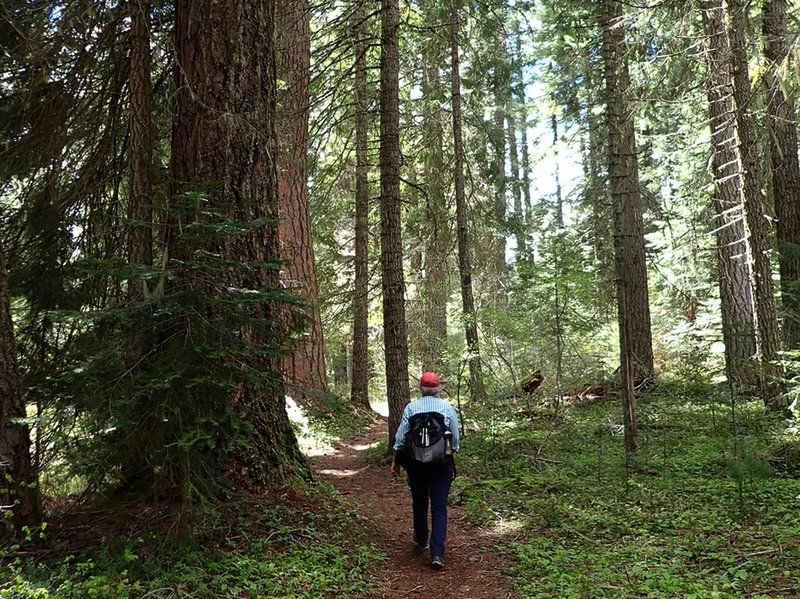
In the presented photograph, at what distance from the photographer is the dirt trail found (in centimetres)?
462

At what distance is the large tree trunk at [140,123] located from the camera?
4.75 meters

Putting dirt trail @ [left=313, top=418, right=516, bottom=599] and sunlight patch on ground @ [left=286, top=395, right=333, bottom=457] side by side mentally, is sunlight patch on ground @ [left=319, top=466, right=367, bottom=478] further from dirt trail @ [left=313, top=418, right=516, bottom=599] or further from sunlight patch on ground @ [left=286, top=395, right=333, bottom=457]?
sunlight patch on ground @ [left=286, top=395, right=333, bottom=457]

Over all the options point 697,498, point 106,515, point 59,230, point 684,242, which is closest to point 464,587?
point 106,515

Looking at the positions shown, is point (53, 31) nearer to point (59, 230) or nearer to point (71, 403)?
point (59, 230)

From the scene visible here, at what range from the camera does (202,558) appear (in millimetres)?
3863

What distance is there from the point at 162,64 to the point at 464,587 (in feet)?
18.3

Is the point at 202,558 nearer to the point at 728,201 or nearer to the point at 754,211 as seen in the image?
the point at 754,211

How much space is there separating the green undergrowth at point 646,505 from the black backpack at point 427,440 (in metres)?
1.14

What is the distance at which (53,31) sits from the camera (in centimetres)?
491

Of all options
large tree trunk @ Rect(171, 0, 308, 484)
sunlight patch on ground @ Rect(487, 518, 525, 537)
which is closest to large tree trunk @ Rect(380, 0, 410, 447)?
sunlight patch on ground @ Rect(487, 518, 525, 537)

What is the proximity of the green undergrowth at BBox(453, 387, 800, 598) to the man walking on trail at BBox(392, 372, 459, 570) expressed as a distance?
740 millimetres

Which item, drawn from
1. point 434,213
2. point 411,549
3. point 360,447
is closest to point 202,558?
point 411,549

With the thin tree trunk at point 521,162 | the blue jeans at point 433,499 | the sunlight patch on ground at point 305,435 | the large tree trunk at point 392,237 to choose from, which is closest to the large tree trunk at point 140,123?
the blue jeans at point 433,499

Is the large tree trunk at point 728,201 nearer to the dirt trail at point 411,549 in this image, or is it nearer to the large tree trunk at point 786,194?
the large tree trunk at point 786,194
